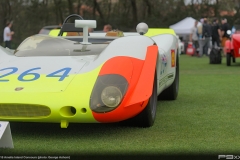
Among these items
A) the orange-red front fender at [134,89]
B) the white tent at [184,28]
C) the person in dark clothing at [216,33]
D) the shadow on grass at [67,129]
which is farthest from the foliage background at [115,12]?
the orange-red front fender at [134,89]

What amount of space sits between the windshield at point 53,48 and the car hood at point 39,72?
257 millimetres

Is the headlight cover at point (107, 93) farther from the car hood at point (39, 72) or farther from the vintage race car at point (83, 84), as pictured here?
the car hood at point (39, 72)

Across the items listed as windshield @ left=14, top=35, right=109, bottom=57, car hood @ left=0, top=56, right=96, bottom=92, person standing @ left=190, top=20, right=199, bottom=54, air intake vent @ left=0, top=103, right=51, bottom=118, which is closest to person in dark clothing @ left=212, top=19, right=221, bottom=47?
person standing @ left=190, top=20, right=199, bottom=54

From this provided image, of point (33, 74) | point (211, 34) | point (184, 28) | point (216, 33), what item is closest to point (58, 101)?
point (33, 74)

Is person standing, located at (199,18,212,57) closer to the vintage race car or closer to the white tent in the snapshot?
the white tent

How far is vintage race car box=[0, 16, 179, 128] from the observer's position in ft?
15.5

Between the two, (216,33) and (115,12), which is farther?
(115,12)

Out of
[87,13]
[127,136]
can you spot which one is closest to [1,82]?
[127,136]

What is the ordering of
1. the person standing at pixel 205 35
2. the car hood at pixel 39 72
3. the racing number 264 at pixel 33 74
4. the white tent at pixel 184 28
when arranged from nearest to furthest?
1. the car hood at pixel 39 72
2. the racing number 264 at pixel 33 74
3. the person standing at pixel 205 35
4. the white tent at pixel 184 28

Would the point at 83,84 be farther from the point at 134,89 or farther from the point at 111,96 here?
the point at 134,89

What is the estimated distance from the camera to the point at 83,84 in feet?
16.0

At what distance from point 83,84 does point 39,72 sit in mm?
508

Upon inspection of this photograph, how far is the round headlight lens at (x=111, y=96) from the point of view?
Result: 473 centimetres

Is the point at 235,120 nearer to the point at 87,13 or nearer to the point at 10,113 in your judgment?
the point at 10,113
